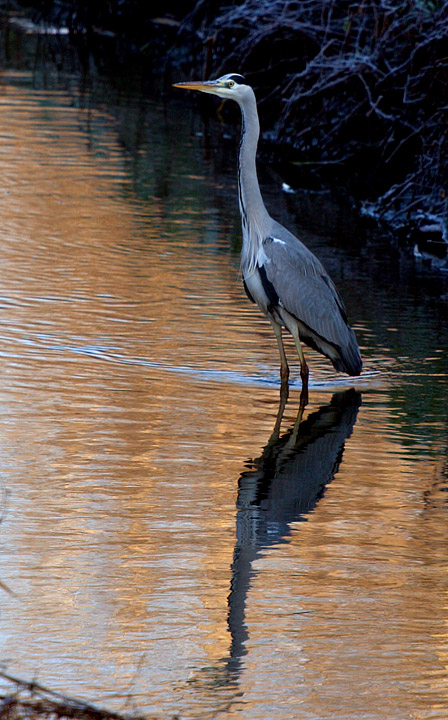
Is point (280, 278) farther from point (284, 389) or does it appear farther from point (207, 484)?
point (207, 484)

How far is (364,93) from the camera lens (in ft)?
43.8

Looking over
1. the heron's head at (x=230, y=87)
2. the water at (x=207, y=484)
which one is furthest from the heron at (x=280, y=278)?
the water at (x=207, y=484)

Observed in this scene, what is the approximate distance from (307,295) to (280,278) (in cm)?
22

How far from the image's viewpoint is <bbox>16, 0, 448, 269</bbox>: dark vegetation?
11.6 meters

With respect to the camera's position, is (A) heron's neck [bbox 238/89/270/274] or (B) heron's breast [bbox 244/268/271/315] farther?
(A) heron's neck [bbox 238/89/270/274]

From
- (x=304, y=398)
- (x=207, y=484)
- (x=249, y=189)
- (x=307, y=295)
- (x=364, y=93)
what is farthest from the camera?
(x=364, y=93)

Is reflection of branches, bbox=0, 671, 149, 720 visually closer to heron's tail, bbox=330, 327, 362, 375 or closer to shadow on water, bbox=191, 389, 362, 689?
shadow on water, bbox=191, 389, 362, 689

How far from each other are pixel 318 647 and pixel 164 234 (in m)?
7.21

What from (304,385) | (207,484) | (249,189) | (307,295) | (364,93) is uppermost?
(364,93)

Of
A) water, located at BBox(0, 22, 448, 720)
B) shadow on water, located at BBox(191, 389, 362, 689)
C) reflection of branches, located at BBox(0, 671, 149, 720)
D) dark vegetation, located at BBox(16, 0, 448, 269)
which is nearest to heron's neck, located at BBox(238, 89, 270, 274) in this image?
water, located at BBox(0, 22, 448, 720)

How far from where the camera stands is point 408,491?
5766mm

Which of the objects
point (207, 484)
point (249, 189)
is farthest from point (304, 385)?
point (207, 484)

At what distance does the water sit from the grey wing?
288 millimetres

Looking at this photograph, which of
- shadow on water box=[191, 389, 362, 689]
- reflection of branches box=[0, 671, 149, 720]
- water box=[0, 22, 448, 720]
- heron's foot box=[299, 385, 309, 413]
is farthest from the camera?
heron's foot box=[299, 385, 309, 413]
